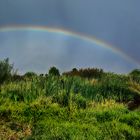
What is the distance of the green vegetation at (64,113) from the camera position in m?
11.9

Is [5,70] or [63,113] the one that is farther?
[5,70]

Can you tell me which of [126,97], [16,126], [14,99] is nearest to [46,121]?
[16,126]

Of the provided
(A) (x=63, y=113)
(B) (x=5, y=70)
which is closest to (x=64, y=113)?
(A) (x=63, y=113)

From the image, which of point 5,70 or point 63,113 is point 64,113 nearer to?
point 63,113

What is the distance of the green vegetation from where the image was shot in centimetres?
1188

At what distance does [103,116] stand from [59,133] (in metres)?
3.52

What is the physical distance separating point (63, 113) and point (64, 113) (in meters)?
0.06

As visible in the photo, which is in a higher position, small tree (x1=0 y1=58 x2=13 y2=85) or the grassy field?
small tree (x1=0 y1=58 x2=13 y2=85)

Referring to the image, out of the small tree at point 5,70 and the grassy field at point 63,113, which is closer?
the grassy field at point 63,113

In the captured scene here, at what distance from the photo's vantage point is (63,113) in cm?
1443

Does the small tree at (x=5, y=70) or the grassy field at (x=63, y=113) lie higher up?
the small tree at (x=5, y=70)

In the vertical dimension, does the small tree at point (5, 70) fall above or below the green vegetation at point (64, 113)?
above

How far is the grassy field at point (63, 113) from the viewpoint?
11.9 metres

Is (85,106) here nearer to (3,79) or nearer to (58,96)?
(58,96)
